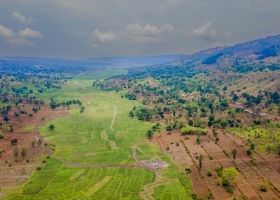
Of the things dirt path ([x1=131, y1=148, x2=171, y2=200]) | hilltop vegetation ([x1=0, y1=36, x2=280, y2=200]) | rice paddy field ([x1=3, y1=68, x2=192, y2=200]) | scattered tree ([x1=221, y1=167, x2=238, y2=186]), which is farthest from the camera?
scattered tree ([x1=221, y1=167, x2=238, y2=186])

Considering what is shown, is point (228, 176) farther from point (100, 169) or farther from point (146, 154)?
point (100, 169)

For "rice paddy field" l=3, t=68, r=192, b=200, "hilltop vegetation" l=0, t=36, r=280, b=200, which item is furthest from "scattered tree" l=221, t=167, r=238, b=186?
"rice paddy field" l=3, t=68, r=192, b=200

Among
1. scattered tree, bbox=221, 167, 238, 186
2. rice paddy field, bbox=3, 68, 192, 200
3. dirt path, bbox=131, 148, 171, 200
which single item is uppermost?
scattered tree, bbox=221, 167, 238, 186

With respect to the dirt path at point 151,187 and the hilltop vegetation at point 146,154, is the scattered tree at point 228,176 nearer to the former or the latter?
the hilltop vegetation at point 146,154

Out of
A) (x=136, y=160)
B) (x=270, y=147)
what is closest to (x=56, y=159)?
(x=136, y=160)

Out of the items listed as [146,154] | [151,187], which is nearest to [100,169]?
[146,154]

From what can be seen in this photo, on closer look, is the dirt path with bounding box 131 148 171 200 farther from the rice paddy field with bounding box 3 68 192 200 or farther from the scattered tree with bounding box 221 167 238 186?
the scattered tree with bounding box 221 167 238 186

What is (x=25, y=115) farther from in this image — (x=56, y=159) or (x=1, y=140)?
(x=56, y=159)

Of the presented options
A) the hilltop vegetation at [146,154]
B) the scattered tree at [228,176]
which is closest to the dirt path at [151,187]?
the hilltop vegetation at [146,154]

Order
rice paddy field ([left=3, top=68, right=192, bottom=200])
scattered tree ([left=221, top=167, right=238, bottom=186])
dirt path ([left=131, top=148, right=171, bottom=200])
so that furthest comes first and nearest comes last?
scattered tree ([left=221, top=167, right=238, bottom=186]) < rice paddy field ([left=3, top=68, right=192, bottom=200]) < dirt path ([left=131, top=148, right=171, bottom=200])
